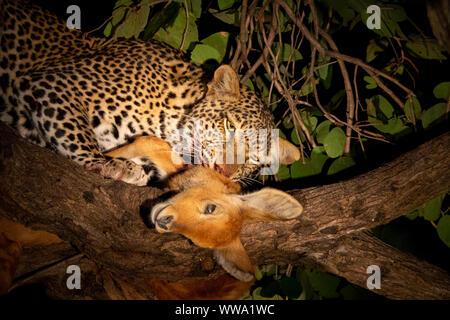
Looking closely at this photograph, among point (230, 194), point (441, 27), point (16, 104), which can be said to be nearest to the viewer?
point (441, 27)

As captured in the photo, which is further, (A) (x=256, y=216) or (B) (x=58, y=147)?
(B) (x=58, y=147)

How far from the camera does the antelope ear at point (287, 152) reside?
2334mm

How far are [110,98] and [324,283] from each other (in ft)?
5.83

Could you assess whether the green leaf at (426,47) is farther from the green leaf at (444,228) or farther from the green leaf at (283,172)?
the green leaf at (283,172)

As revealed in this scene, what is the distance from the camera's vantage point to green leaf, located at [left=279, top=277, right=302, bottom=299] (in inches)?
83.2

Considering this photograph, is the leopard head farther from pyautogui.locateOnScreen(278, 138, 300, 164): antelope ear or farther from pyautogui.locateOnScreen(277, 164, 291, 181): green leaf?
pyautogui.locateOnScreen(277, 164, 291, 181): green leaf

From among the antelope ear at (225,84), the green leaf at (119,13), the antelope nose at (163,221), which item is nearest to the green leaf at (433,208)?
the antelope ear at (225,84)

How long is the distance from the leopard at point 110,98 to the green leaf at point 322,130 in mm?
185

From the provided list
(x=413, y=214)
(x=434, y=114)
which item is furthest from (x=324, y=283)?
(x=434, y=114)

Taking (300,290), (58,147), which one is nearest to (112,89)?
(58,147)

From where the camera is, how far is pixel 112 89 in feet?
7.47
